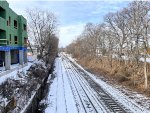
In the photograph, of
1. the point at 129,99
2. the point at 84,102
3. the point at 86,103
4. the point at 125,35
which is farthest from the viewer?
the point at 125,35

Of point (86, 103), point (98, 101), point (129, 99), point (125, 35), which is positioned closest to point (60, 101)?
point (86, 103)

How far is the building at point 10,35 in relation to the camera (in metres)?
35.2

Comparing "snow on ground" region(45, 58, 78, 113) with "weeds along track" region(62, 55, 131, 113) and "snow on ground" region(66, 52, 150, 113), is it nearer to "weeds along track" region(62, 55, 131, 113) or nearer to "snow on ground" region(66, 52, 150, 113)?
"weeds along track" region(62, 55, 131, 113)

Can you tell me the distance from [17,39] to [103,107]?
3007 centimetres

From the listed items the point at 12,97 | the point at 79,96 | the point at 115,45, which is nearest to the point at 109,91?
the point at 79,96

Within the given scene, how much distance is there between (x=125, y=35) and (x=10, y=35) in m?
20.0

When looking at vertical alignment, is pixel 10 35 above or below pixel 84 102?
above

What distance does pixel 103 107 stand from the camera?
21891mm

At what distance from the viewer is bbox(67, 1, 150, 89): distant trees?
32.3 m

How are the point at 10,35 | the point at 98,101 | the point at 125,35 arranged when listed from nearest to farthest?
the point at 98,101 < the point at 10,35 < the point at 125,35

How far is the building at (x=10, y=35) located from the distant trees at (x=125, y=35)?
15.5 meters

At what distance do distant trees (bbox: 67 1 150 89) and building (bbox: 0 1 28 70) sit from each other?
1550 cm

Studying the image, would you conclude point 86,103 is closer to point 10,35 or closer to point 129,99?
point 129,99

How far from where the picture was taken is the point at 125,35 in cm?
5062
